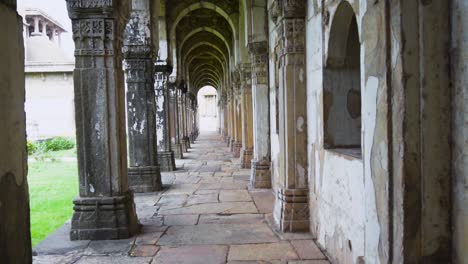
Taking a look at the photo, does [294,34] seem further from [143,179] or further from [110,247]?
[143,179]

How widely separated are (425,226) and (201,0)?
41.8 feet

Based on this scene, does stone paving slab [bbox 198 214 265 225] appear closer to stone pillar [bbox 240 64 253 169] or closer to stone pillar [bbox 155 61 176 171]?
stone pillar [bbox 240 64 253 169]

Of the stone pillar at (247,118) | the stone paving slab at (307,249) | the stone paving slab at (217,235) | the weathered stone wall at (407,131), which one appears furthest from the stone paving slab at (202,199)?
the weathered stone wall at (407,131)

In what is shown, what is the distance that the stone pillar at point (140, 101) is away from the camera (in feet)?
27.1

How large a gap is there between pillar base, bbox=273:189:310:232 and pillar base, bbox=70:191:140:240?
6.24 feet

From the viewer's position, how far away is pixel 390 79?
7.36 feet

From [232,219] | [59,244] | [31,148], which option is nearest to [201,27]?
[31,148]

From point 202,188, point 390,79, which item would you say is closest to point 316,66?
point 390,79

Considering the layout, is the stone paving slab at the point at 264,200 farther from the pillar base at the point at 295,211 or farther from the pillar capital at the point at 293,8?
the pillar capital at the point at 293,8

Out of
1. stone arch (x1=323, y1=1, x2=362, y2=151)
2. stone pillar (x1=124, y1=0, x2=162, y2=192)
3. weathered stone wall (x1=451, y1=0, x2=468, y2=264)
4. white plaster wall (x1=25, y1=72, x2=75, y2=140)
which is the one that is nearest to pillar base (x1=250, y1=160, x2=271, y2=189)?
stone pillar (x1=124, y1=0, x2=162, y2=192)

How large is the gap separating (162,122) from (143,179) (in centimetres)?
316

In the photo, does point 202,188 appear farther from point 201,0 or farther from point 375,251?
point 201,0

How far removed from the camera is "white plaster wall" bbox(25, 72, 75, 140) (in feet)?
95.1

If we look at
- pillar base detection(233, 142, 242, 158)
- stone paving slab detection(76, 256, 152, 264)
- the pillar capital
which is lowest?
stone paving slab detection(76, 256, 152, 264)
